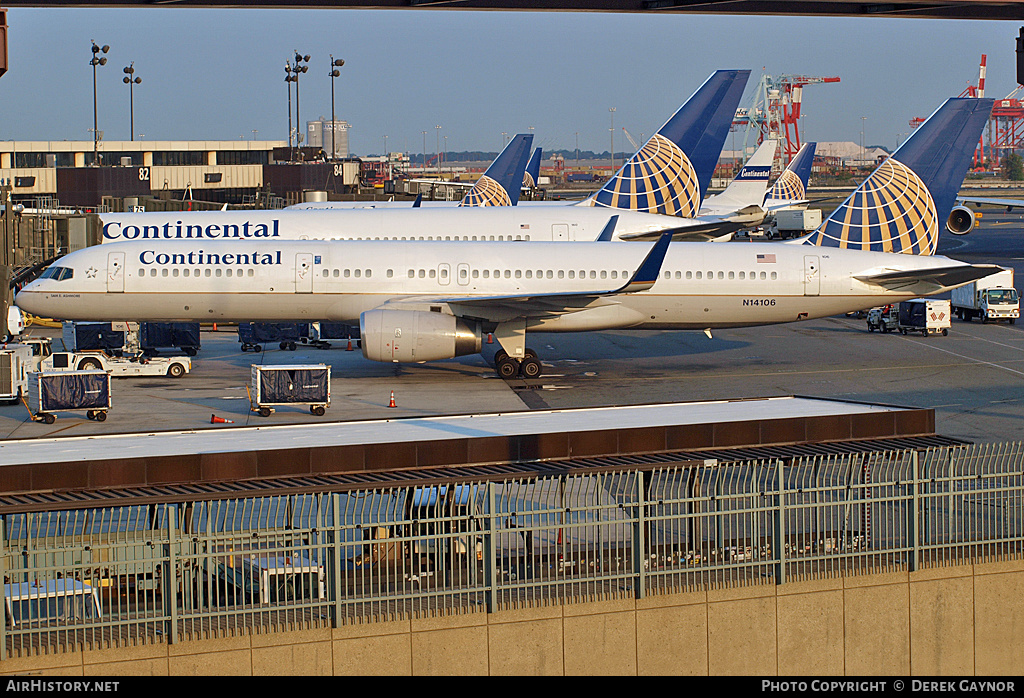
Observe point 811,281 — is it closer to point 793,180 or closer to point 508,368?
point 508,368

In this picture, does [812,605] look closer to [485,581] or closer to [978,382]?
[485,581]

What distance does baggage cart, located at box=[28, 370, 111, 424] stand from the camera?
29.3 m

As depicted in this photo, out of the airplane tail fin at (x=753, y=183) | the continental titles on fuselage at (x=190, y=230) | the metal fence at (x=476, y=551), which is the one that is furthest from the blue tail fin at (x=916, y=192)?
the airplane tail fin at (x=753, y=183)

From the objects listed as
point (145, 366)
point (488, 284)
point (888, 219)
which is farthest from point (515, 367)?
point (888, 219)

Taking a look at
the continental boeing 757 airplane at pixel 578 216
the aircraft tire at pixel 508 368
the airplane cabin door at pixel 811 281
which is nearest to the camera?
the aircraft tire at pixel 508 368

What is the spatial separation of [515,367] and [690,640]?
2381cm

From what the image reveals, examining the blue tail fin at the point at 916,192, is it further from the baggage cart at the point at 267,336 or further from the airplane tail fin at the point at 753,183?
the airplane tail fin at the point at 753,183

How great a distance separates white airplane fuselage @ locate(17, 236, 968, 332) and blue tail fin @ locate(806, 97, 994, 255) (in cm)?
192

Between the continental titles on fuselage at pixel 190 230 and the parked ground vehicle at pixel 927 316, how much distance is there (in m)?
27.1

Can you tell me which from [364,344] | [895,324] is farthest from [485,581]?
[895,324]

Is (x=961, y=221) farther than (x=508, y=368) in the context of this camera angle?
Yes

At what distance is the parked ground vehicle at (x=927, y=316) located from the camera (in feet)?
158

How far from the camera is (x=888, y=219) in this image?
1613 inches

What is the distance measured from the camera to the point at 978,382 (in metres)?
36.1
